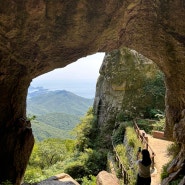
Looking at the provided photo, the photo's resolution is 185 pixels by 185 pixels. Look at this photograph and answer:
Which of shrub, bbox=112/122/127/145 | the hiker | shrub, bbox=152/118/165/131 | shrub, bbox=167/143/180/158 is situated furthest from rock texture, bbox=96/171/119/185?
shrub, bbox=152/118/165/131

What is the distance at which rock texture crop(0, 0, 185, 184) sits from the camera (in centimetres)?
980

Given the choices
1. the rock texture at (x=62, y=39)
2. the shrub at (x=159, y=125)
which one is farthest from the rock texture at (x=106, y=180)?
the shrub at (x=159, y=125)

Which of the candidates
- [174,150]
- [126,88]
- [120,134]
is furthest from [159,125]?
[174,150]

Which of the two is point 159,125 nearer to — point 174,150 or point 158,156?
point 158,156

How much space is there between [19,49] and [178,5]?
611 cm

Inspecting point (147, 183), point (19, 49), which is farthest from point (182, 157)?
point (19, 49)

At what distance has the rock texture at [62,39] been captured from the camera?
9.80 m

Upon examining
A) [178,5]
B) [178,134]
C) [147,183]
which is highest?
[178,5]

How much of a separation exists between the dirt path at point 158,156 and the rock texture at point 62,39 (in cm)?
222

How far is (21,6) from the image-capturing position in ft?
30.0

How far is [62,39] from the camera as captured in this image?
35.7ft

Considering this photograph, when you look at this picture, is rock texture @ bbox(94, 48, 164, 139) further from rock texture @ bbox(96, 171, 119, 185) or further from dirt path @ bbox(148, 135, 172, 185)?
rock texture @ bbox(96, 171, 119, 185)

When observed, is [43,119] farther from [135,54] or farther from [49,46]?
[49,46]

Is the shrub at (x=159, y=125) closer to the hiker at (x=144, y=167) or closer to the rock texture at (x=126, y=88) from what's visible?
the rock texture at (x=126, y=88)
